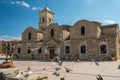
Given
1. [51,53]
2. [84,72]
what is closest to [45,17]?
[51,53]

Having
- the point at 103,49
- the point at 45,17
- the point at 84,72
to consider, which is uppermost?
the point at 45,17

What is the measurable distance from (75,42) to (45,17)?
51.8 ft

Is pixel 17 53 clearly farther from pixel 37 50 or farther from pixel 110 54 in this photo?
pixel 110 54

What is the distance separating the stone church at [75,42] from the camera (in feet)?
73.5

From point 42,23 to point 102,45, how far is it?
1963 centimetres

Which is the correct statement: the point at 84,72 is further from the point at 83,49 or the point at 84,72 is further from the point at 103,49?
the point at 83,49

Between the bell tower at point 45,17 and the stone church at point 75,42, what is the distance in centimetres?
691

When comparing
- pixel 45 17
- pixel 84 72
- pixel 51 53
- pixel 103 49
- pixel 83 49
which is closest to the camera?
pixel 84 72

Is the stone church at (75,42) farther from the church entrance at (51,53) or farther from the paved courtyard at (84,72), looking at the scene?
the paved courtyard at (84,72)

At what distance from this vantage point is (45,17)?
123 ft

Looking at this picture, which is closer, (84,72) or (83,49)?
(84,72)

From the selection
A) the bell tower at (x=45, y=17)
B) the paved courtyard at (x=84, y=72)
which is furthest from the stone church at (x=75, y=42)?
the paved courtyard at (x=84, y=72)

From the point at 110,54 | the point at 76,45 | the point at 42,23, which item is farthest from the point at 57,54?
the point at 42,23

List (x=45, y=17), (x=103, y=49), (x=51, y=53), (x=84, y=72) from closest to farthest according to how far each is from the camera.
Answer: (x=84, y=72) → (x=103, y=49) → (x=51, y=53) → (x=45, y=17)
